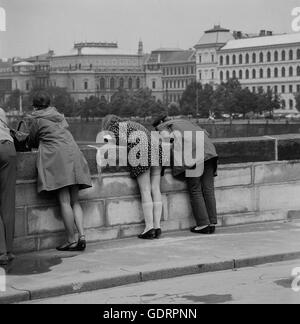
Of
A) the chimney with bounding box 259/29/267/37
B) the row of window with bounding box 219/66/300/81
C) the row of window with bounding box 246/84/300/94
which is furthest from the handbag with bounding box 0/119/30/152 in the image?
the chimney with bounding box 259/29/267/37

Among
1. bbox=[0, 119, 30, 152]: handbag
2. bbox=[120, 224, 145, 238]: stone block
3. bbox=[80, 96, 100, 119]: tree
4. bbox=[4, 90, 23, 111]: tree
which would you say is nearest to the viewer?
bbox=[0, 119, 30, 152]: handbag

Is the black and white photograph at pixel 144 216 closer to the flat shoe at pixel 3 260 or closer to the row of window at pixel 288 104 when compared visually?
the flat shoe at pixel 3 260

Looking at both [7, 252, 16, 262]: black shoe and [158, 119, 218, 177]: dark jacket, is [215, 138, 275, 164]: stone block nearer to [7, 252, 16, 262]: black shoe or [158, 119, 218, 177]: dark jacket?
[158, 119, 218, 177]: dark jacket

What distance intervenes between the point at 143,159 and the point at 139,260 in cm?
155

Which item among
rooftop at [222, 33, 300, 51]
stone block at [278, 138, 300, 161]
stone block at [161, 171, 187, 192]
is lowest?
stone block at [161, 171, 187, 192]

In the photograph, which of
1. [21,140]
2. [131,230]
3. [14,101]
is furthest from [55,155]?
[14,101]

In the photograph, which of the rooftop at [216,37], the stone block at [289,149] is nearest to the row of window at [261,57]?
the rooftop at [216,37]

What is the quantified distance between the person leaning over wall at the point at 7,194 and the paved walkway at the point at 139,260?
0.73 feet

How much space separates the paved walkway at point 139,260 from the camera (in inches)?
310

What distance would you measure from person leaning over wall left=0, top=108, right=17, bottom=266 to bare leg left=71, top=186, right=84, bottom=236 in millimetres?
806

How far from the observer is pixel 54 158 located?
9164mm

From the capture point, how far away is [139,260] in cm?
→ 885

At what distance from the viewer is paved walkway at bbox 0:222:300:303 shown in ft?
25.8
